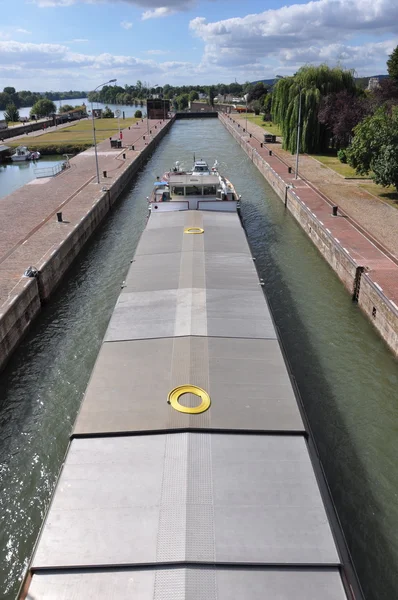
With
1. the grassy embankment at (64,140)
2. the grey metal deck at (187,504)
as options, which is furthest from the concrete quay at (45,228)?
the grassy embankment at (64,140)

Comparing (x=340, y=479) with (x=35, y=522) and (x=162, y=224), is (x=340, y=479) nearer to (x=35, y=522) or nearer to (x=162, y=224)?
(x=35, y=522)

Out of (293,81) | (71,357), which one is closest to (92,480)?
(71,357)

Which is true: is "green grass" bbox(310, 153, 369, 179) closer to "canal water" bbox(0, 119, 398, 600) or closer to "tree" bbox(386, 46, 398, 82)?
"canal water" bbox(0, 119, 398, 600)

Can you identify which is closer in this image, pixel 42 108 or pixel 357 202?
pixel 357 202

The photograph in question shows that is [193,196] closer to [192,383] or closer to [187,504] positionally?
[192,383]

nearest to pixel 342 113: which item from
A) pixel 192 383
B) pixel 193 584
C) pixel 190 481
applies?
pixel 192 383
